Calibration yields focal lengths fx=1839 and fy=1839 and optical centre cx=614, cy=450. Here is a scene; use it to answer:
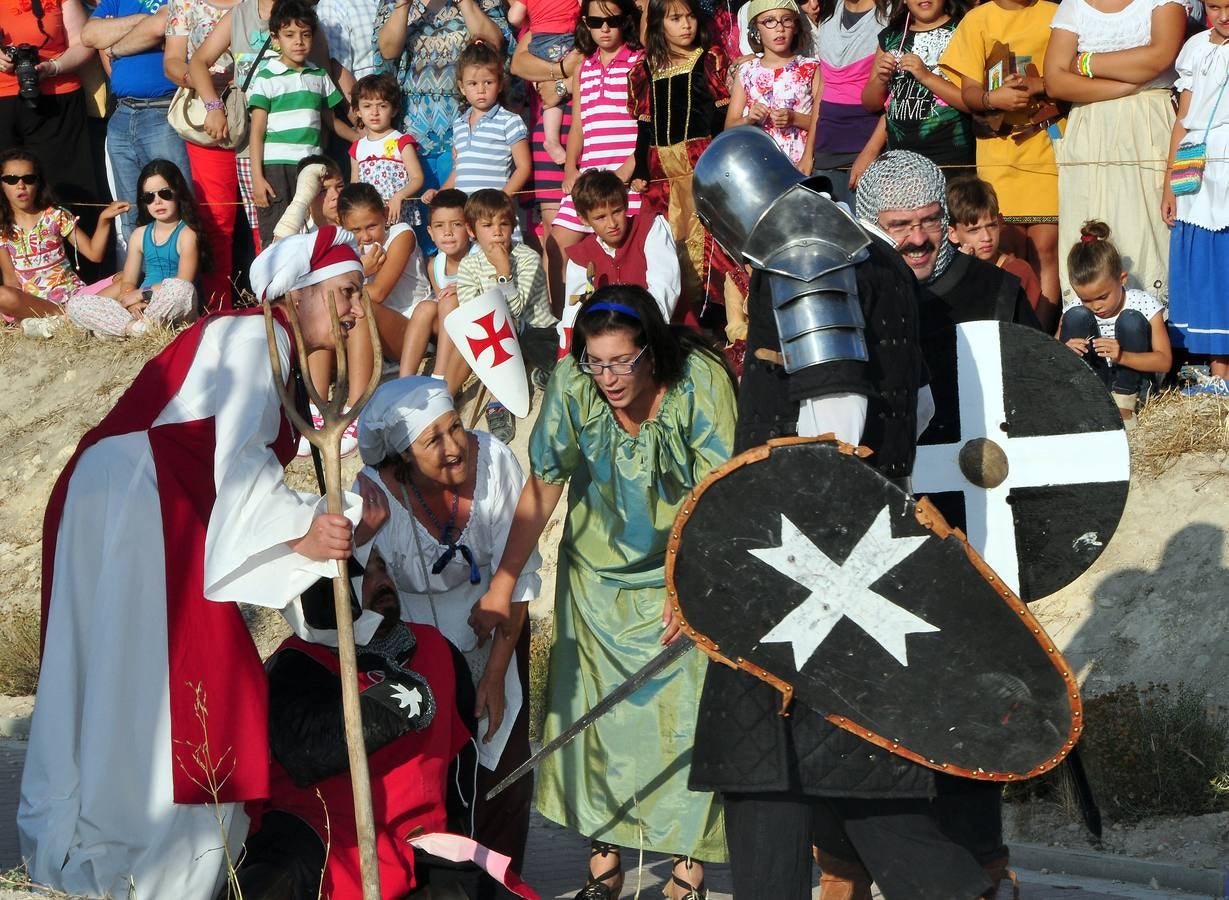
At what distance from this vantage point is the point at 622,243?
340 inches

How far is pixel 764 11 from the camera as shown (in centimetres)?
860

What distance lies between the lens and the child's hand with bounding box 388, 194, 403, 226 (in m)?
10.2

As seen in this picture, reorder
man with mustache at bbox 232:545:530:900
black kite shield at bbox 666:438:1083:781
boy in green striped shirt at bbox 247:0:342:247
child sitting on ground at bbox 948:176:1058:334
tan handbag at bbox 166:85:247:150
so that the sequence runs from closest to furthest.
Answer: black kite shield at bbox 666:438:1083:781, man with mustache at bbox 232:545:530:900, child sitting on ground at bbox 948:176:1058:334, boy in green striped shirt at bbox 247:0:342:247, tan handbag at bbox 166:85:247:150

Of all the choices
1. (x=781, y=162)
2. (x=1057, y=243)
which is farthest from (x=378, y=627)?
(x=1057, y=243)

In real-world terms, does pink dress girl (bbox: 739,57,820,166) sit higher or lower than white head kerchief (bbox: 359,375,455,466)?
higher

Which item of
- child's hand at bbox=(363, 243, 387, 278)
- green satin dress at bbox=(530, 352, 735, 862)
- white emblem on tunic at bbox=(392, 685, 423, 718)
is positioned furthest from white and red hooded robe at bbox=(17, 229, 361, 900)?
child's hand at bbox=(363, 243, 387, 278)

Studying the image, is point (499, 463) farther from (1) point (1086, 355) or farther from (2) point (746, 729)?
(1) point (1086, 355)

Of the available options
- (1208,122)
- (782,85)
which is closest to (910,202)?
(1208,122)

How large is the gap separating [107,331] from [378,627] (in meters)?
7.78

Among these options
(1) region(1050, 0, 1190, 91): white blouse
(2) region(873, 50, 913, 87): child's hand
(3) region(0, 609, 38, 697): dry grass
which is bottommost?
(3) region(0, 609, 38, 697): dry grass

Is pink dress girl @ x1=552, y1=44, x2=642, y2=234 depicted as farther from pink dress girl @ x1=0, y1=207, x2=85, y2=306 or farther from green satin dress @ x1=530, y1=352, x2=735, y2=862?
pink dress girl @ x1=0, y1=207, x2=85, y2=306

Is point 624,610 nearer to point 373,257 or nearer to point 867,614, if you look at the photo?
point 867,614

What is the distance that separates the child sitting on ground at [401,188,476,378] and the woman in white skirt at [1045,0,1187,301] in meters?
3.03

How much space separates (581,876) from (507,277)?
384cm
